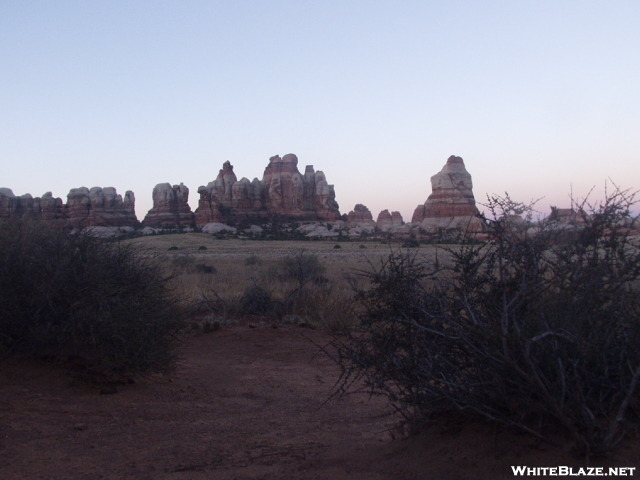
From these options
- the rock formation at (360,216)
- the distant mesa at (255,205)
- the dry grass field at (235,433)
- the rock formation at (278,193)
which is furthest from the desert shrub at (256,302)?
the rock formation at (360,216)

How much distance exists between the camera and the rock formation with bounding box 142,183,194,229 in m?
87.4

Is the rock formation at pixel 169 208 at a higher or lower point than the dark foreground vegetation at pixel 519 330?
higher

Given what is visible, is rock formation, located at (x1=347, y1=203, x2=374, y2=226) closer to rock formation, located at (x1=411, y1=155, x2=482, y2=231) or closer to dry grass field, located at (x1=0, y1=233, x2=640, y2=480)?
rock formation, located at (x1=411, y1=155, x2=482, y2=231)

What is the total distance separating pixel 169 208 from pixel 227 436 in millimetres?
85541

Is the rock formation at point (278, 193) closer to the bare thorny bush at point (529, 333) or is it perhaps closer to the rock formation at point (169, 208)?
the rock formation at point (169, 208)

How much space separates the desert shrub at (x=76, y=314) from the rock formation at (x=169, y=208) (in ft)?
258

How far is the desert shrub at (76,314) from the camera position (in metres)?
8.22

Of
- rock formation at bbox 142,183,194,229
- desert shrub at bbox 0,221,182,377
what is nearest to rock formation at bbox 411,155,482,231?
rock formation at bbox 142,183,194,229

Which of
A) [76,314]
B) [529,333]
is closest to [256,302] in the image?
[76,314]

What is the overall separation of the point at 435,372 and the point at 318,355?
25.2ft

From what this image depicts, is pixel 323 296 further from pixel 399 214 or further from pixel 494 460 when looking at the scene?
pixel 399 214

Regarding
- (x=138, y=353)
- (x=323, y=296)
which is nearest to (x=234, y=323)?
(x=323, y=296)

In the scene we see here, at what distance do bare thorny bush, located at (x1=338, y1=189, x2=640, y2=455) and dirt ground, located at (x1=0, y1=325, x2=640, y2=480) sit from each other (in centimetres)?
24

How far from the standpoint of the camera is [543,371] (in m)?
4.09
